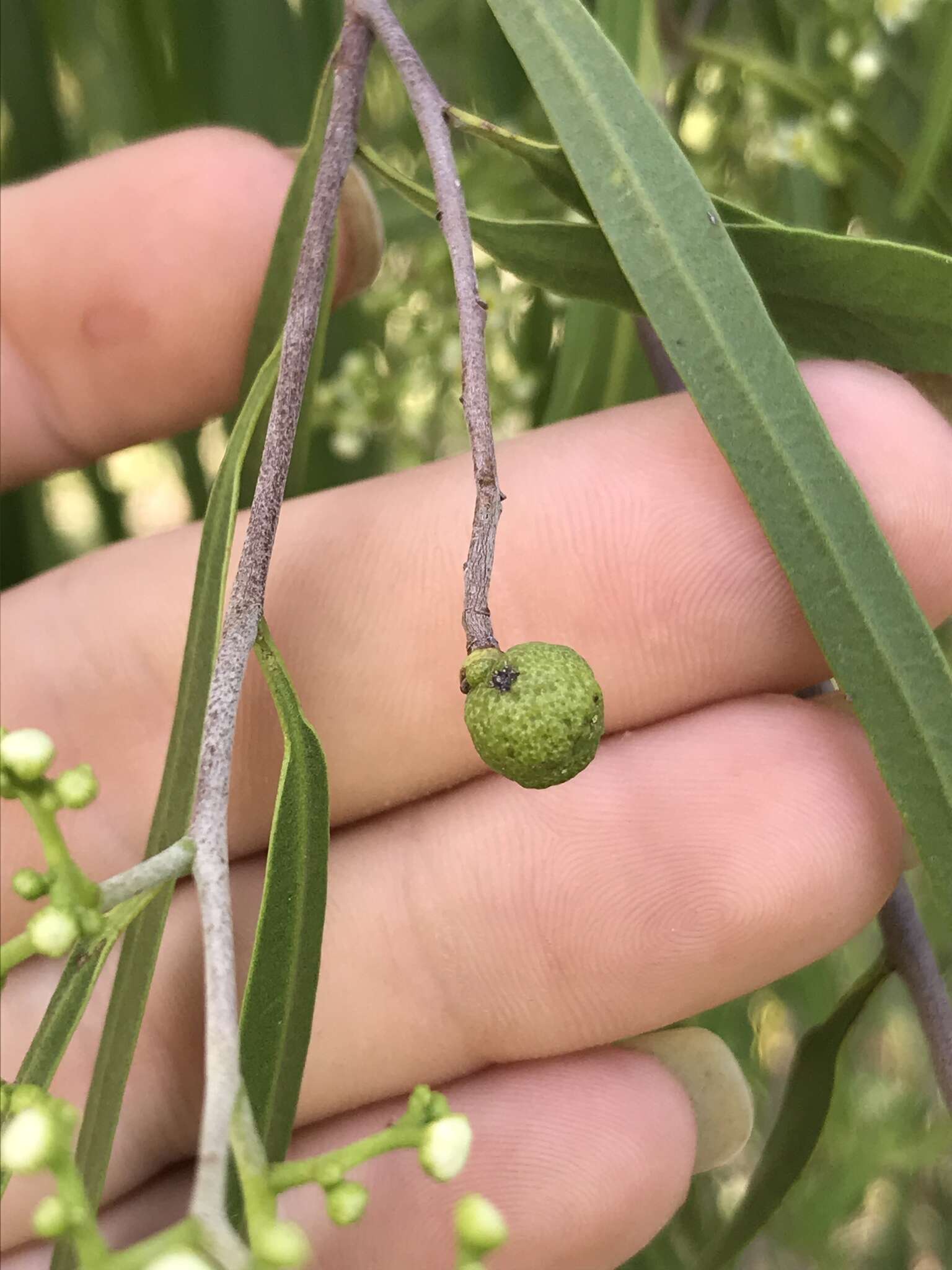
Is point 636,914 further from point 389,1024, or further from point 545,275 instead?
point 545,275

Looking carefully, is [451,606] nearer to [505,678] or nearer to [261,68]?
[505,678]

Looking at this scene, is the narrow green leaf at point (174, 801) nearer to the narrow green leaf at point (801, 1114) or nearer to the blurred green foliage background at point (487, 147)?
the blurred green foliage background at point (487, 147)

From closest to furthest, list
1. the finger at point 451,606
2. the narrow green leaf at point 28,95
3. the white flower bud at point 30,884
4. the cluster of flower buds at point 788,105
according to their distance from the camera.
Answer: the white flower bud at point 30,884
the finger at point 451,606
the cluster of flower buds at point 788,105
the narrow green leaf at point 28,95

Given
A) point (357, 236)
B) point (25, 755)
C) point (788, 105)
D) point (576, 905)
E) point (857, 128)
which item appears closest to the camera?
point (25, 755)

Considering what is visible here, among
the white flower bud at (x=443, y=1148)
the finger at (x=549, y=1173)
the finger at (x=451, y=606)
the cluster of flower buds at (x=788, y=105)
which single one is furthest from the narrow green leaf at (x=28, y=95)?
the white flower bud at (x=443, y=1148)

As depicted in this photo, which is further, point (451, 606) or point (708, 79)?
point (708, 79)

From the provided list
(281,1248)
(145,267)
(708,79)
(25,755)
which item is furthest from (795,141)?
(281,1248)

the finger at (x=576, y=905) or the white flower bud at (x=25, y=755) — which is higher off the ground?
the white flower bud at (x=25, y=755)
